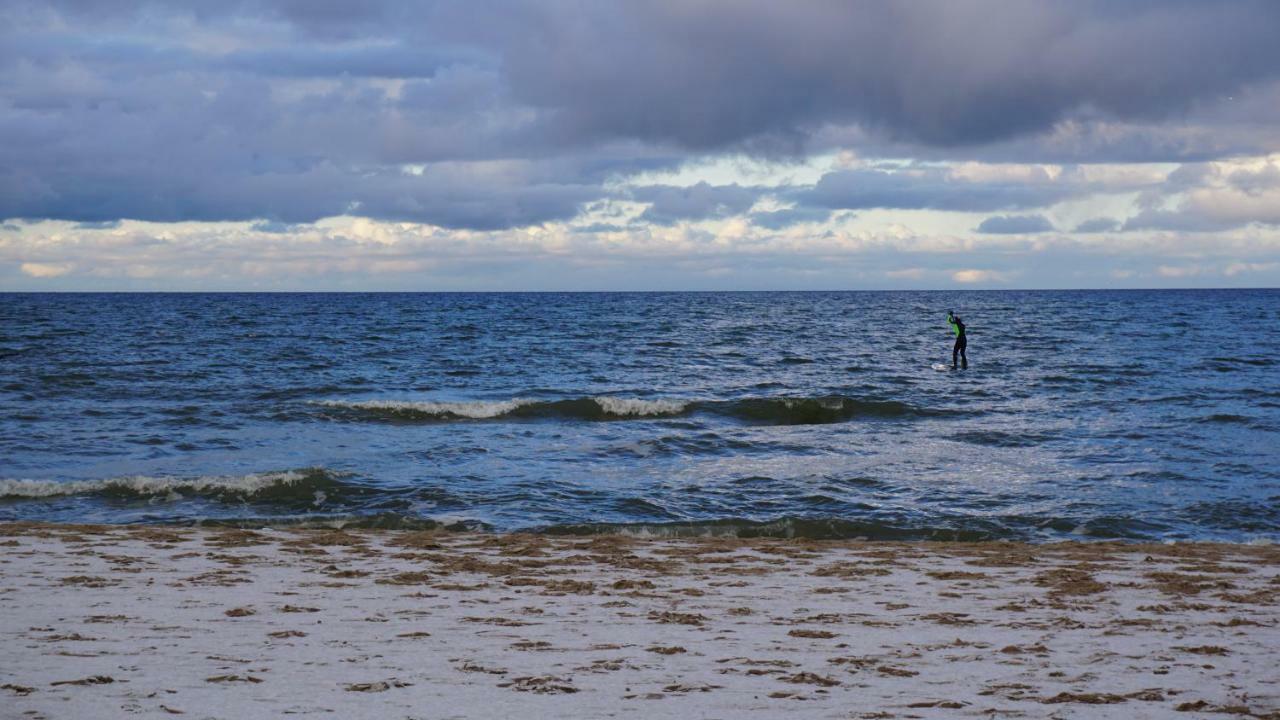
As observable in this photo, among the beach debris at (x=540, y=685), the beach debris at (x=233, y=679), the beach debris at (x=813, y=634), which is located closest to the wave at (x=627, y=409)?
the beach debris at (x=813, y=634)

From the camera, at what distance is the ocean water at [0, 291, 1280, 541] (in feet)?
55.4

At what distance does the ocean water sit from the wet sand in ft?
10.5

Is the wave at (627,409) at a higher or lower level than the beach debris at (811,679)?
lower

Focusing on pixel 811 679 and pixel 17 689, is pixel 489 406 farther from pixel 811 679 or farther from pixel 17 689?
pixel 811 679

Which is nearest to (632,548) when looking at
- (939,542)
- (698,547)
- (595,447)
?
(698,547)

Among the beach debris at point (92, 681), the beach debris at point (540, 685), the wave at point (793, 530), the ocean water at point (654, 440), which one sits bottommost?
the wave at point (793, 530)

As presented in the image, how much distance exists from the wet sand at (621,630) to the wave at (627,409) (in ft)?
53.6

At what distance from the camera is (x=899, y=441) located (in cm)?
2486

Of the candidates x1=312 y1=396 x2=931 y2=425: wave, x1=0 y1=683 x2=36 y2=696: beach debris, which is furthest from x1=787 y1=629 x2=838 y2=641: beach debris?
x1=312 y1=396 x2=931 y2=425: wave

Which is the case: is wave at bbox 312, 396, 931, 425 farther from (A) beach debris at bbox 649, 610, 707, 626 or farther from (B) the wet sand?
(A) beach debris at bbox 649, 610, 707, 626

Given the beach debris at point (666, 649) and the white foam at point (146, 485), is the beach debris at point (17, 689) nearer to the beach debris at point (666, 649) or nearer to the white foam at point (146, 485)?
the beach debris at point (666, 649)

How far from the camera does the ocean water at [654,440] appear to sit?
16.9m

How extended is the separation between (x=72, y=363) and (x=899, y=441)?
114 ft

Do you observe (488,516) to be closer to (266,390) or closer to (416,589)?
(416,589)
